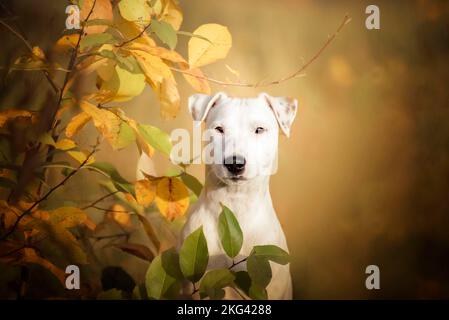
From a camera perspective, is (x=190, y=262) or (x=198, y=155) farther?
(x=198, y=155)

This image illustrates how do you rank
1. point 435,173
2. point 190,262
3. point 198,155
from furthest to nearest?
point 435,173 < point 198,155 < point 190,262

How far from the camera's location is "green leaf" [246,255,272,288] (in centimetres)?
134

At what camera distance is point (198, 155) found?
60.0 inches

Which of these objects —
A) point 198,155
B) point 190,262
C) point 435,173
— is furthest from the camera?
point 435,173

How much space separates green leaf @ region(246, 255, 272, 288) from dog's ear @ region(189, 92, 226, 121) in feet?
1.34

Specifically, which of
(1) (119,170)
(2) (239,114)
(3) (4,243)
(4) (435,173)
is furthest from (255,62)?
(3) (4,243)

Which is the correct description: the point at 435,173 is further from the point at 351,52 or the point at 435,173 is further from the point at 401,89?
the point at 351,52

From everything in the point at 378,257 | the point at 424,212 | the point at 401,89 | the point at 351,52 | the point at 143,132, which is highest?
the point at 351,52

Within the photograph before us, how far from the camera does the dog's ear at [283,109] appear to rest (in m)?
1.45

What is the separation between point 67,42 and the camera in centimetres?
146

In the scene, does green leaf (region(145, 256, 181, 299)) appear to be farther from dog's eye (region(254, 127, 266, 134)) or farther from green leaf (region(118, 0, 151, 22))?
green leaf (region(118, 0, 151, 22))

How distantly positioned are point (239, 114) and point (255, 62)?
23 cm

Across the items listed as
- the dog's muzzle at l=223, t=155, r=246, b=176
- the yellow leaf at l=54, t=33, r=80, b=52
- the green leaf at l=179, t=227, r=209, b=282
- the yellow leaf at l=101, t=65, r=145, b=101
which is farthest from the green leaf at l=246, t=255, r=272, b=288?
the yellow leaf at l=54, t=33, r=80, b=52

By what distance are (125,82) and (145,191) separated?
0.30m
